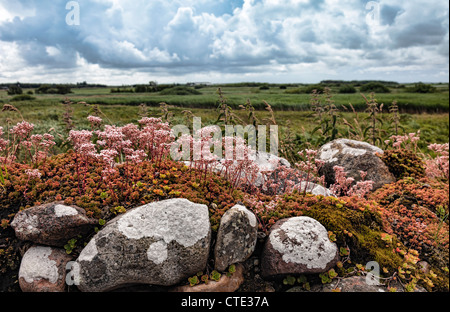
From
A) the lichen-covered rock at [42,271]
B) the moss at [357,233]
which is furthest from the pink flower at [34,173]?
the moss at [357,233]

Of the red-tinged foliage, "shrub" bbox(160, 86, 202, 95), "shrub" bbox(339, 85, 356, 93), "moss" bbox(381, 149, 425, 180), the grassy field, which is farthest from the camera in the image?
"shrub" bbox(339, 85, 356, 93)

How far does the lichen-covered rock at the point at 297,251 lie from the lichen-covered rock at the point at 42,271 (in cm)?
272

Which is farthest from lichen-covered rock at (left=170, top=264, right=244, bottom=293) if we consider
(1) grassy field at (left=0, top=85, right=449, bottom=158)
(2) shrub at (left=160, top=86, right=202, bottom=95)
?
(2) shrub at (left=160, top=86, right=202, bottom=95)

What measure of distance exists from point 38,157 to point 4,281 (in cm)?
249

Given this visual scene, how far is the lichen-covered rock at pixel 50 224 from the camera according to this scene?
144 inches

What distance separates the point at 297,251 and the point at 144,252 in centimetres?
208

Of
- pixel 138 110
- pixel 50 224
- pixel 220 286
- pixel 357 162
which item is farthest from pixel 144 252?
pixel 138 110

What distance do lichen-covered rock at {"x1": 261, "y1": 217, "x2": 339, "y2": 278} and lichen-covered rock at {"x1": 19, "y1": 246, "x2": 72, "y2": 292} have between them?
2.72m

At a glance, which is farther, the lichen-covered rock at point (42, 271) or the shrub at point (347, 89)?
the shrub at point (347, 89)

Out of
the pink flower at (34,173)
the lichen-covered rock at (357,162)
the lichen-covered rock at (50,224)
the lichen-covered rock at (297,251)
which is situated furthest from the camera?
the lichen-covered rock at (357,162)

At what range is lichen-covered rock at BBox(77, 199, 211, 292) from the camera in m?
3.45

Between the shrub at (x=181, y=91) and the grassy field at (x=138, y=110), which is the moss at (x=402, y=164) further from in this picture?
the shrub at (x=181, y=91)

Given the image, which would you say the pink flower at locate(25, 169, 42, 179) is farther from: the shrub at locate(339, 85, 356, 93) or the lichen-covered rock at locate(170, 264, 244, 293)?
the shrub at locate(339, 85, 356, 93)
